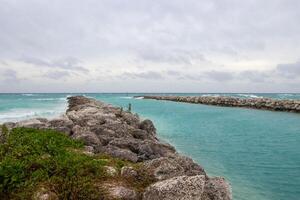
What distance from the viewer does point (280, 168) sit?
1558cm

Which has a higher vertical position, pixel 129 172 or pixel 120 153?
pixel 129 172

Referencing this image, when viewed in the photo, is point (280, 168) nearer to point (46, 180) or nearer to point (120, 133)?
Result: point (120, 133)

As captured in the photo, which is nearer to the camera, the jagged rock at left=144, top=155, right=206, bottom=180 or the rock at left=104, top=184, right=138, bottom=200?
the rock at left=104, top=184, right=138, bottom=200

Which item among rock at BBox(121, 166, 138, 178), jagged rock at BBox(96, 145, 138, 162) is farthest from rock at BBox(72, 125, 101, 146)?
rock at BBox(121, 166, 138, 178)

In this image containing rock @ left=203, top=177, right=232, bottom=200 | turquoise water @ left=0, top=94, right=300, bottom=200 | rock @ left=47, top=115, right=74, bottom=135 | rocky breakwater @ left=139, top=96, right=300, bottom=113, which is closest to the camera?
rock @ left=203, top=177, right=232, bottom=200

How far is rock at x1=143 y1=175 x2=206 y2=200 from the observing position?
6875mm

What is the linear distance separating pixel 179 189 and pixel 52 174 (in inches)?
118

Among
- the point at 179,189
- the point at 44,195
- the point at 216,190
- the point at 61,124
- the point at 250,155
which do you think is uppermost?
the point at 61,124

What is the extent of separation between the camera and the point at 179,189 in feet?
22.8

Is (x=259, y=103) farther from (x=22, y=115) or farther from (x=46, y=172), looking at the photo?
(x=46, y=172)

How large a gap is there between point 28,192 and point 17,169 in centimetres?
91

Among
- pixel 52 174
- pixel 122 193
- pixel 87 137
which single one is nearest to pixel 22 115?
pixel 87 137

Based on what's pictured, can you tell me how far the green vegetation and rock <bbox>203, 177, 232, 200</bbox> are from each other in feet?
4.63

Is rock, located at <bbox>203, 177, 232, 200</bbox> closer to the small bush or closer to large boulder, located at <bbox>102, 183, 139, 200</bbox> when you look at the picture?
large boulder, located at <bbox>102, 183, 139, 200</bbox>
